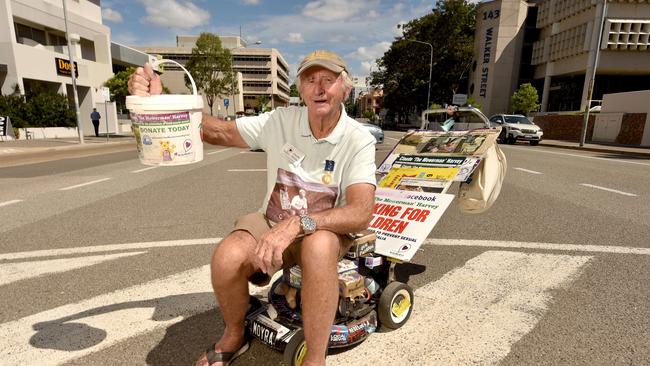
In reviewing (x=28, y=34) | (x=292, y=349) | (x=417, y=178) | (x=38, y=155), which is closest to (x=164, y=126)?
(x=292, y=349)

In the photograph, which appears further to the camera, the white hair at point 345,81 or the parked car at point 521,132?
the parked car at point 521,132

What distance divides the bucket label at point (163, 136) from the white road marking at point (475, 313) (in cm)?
159

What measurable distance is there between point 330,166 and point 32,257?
358cm

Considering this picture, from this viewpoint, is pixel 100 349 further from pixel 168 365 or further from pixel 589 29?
pixel 589 29

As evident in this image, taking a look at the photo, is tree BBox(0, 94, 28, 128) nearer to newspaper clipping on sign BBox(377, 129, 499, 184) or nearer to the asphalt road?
the asphalt road

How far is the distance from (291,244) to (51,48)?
33.2 metres

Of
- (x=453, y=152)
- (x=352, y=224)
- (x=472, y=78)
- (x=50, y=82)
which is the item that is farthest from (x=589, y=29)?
(x=50, y=82)

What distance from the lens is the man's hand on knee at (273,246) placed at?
175cm

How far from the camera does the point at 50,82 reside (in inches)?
1035

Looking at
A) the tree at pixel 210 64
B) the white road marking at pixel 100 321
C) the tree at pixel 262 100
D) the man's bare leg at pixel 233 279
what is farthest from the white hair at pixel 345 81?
the tree at pixel 262 100

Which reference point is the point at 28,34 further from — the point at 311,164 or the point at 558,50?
the point at 558,50

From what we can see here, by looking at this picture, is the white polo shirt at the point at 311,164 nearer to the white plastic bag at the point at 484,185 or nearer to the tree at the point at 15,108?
the white plastic bag at the point at 484,185

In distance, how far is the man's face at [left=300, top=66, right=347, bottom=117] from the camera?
2146mm

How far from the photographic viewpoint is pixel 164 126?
7.24 feet
